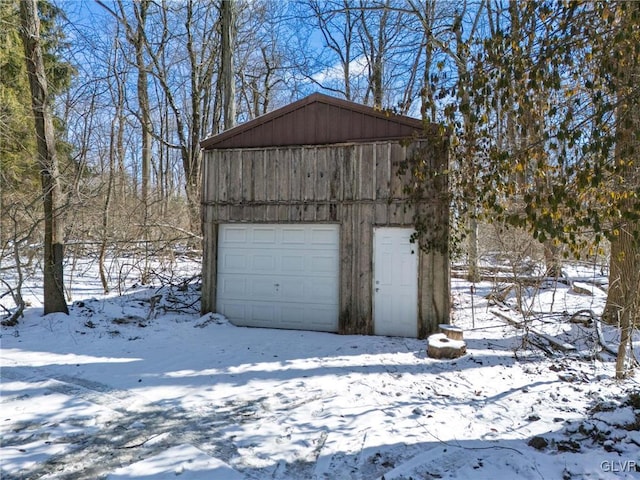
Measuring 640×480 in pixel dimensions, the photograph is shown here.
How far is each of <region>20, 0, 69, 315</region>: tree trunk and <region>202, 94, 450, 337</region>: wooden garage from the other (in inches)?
107

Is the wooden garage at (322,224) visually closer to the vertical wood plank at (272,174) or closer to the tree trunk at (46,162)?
the vertical wood plank at (272,174)

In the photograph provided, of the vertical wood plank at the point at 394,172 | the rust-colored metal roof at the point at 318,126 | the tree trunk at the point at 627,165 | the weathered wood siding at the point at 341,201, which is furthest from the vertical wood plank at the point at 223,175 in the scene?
the tree trunk at the point at 627,165

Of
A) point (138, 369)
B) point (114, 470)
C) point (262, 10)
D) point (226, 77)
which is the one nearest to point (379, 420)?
point (114, 470)

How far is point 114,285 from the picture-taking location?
Answer: 1127cm

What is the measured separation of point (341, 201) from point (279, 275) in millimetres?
1939

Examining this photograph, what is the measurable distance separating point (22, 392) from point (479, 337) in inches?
276

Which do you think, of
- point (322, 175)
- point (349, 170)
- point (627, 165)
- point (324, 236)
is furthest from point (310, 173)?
point (627, 165)

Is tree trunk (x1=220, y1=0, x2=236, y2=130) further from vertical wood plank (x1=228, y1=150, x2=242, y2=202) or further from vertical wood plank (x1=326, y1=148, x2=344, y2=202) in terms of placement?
vertical wood plank (x1=326, y1=148, x2=344, y2=202)

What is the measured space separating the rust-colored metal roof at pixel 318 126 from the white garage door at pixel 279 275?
1.71m

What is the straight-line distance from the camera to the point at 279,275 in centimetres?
826

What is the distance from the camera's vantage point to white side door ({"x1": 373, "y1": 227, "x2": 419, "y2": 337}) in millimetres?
7508

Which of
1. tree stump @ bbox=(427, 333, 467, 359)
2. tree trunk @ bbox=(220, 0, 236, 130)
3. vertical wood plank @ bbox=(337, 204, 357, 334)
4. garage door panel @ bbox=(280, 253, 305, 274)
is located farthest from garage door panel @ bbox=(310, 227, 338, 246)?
tree trunk @ bbox=(220, 0, 236, 130)

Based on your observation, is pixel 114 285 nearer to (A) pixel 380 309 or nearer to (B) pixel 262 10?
(A) pixel 380 309

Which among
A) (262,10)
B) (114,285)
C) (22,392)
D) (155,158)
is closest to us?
(22,392)
